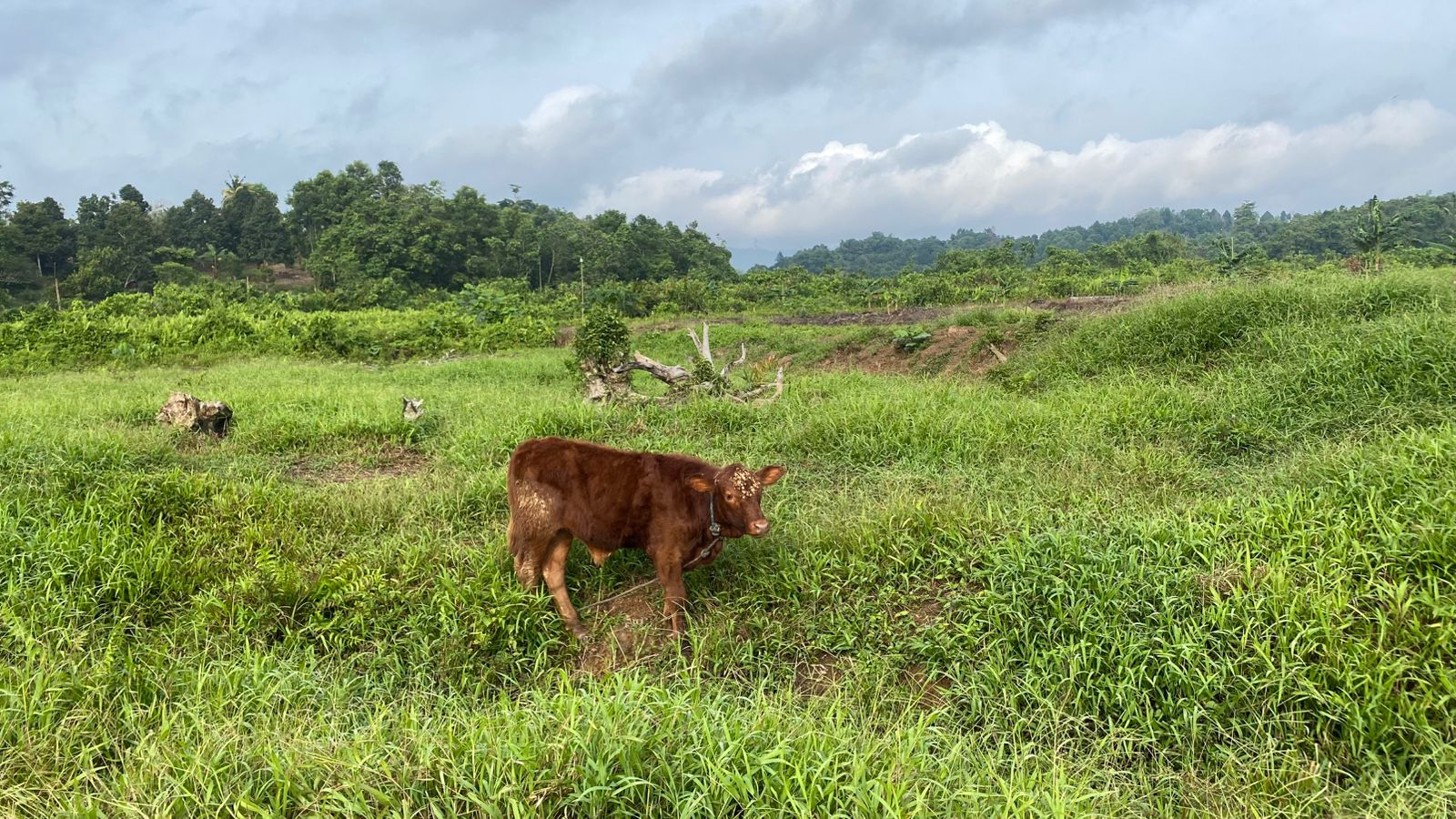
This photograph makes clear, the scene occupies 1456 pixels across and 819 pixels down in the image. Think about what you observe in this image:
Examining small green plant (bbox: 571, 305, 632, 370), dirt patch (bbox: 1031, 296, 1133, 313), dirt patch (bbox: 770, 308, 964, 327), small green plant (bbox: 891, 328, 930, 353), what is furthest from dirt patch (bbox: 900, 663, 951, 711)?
dirt patch (bbox: 770, 308, 964, 327)

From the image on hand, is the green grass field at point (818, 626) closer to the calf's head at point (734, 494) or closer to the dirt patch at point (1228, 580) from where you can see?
the dirt patch at point (1228, 580)

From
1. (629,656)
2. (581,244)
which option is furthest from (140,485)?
(581,244)

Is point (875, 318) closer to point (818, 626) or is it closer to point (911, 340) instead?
point (911, 340)

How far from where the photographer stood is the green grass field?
211cm

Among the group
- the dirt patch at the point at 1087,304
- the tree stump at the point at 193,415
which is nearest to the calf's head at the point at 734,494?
the tree stump at the point at 193,415

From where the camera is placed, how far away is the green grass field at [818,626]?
6.93 feet

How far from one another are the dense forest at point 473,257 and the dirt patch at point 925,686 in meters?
19.0

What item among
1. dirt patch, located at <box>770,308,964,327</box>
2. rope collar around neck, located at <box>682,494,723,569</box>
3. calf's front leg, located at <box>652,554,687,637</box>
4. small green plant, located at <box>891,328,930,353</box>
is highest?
dirt patch, located at <box>770,308,964,327</box>

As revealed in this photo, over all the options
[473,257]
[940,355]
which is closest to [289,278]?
[473,257]

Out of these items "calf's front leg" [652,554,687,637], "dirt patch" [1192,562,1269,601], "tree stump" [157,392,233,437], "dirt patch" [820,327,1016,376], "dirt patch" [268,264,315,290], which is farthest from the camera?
"dirt patch" [268,264,315,290]

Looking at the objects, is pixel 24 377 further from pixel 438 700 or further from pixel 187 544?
pixel 438 700

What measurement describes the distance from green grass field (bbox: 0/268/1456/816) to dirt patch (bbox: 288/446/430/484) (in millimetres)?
→ 52

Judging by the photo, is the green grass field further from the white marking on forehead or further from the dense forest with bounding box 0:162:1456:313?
the dense forest with bounding box 0:162:1456:313

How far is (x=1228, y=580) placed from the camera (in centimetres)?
312
